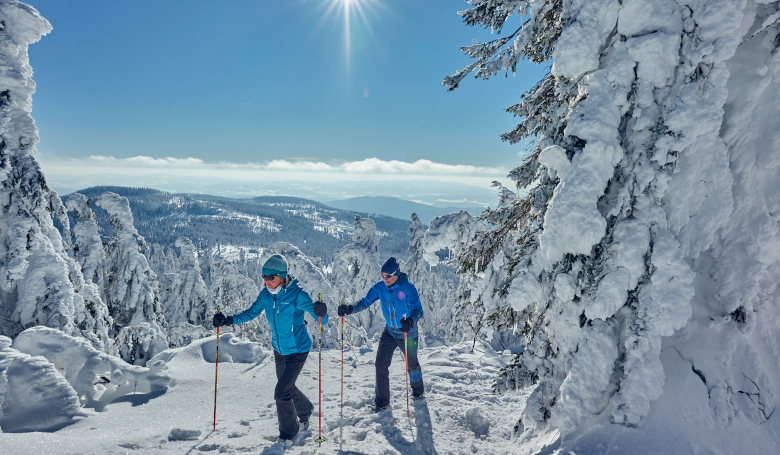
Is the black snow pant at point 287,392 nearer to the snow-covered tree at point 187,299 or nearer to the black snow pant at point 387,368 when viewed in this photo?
the black snow pant at point 387,368

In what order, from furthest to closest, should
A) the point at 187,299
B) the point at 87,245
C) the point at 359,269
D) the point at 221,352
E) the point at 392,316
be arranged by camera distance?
the point at 187,299, the point at 359,269, the point at 87,245, the point at 221,352, the point at 392,316

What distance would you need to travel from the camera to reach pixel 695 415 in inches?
112

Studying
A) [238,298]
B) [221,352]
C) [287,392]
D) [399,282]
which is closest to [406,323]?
[399,282]

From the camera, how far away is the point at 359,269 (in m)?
20.5

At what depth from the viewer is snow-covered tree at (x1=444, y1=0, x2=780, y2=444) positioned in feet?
9.62

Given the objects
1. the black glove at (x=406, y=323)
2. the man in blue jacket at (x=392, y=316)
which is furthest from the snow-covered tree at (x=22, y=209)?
the black glove at (x=406, y=323)

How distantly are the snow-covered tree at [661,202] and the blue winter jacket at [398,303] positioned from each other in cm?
235

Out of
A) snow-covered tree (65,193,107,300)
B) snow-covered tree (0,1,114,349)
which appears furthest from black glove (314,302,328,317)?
snow-covered tree (65,193,107,300)

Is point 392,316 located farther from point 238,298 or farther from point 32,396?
point 238,298

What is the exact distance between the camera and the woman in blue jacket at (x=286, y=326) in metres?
4.26

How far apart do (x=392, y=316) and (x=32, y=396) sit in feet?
15.1

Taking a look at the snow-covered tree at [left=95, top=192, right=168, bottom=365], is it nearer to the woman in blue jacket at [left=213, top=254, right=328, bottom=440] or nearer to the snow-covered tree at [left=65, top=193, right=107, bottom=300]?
the snow-covered tree at [left=65, top=193, right=107, bottom=300]

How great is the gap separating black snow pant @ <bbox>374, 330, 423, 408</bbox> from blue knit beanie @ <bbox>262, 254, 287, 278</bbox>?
1967 millimetres

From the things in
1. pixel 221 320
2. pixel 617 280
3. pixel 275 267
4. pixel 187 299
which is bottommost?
pixel 187 299
